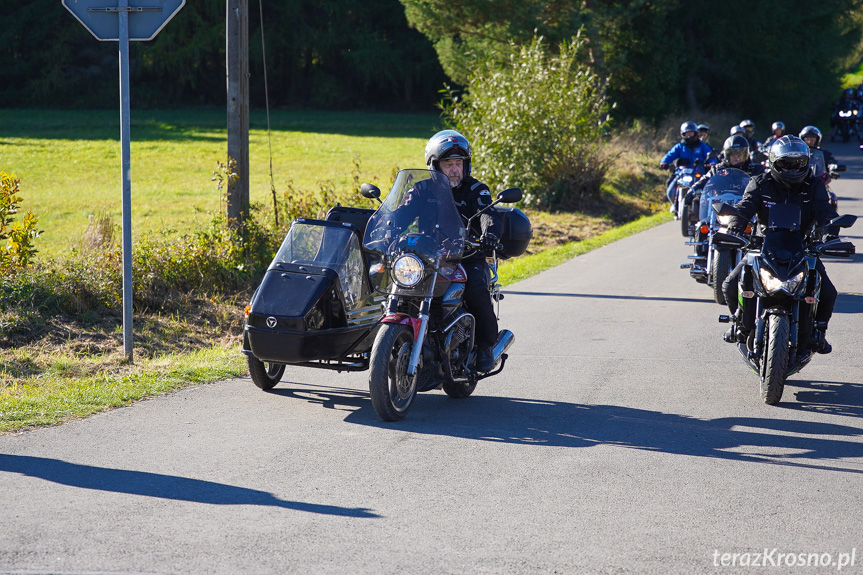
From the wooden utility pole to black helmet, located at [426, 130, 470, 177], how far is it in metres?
4.56

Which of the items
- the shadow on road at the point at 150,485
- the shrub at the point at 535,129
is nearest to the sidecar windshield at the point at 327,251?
the shadow on road at the point at 150,485

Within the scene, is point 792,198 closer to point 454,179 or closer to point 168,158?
point 454,179

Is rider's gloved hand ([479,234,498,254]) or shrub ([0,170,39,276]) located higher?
rider's gloved hand ([479,234,498,254])

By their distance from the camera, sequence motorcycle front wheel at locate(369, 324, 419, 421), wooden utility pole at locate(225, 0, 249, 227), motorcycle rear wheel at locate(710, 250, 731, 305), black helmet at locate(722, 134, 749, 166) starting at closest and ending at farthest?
1. motorcycle front wheel at locate(369, 324, 419, 421)
2. wooden utility pole at locate(225, 0, 249, 227)
3. motorcycle rear wheel at locate(710, 250, 731, 305)
4. black helmet at locate(722, 134, 749, 166)

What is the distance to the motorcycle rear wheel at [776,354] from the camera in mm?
6637

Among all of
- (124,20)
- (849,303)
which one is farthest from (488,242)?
(849,303)

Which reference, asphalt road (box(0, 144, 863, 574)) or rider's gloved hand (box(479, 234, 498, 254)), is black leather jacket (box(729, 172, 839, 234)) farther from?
rider's gloved hand (box(479, 234, 498, 254))

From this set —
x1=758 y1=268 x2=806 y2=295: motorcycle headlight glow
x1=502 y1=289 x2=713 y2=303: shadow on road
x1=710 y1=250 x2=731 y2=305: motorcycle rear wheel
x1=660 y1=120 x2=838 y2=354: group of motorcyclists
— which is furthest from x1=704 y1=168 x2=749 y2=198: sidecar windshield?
x1=758 y1=268 x2=806 y2=295: motorcycle headlight glow

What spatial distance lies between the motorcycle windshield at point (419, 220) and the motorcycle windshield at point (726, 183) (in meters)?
6.09

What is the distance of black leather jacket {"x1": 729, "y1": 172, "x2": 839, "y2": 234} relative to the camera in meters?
7.19

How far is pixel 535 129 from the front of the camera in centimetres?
1961

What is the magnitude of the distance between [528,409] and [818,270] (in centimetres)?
236

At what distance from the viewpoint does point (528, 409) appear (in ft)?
22.1

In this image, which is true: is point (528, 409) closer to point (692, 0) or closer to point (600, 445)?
point (600, 445)
